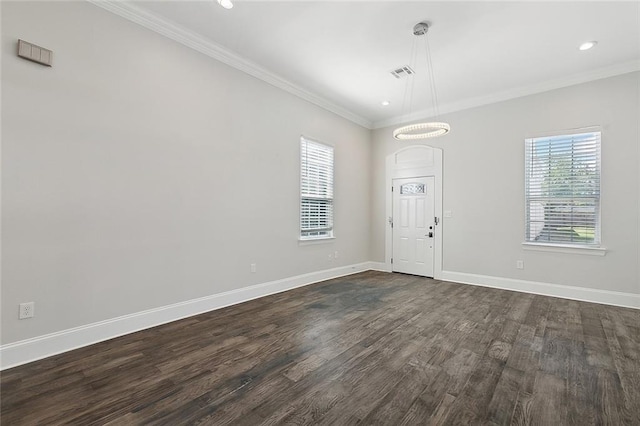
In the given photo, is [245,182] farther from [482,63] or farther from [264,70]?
[482,63]

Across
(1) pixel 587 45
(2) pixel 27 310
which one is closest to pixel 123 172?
(2) pixel 27 310

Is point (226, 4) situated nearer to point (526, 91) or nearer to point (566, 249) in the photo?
point (526, 91)

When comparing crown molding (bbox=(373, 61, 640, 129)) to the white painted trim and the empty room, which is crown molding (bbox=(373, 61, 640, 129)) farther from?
the white painted trim

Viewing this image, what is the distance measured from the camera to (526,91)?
15.6ft

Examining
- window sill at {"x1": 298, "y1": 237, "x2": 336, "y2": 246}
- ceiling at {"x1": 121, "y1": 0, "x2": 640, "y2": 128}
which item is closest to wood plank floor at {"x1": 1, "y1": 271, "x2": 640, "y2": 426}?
window sill at {"x1": 298, "y1": 237, "x2": 336, "y2": 246}

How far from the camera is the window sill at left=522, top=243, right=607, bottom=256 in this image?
163 inches

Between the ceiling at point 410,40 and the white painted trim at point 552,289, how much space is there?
3.21 metres

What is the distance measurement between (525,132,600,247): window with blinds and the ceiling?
987 millimetres

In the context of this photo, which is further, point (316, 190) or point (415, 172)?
point (415, 172)

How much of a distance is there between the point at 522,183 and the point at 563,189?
54cm

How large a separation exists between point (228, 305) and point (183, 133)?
2.30 meters

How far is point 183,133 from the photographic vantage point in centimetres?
339

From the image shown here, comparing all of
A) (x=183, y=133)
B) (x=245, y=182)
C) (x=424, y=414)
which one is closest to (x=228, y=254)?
(x=245, y=182)

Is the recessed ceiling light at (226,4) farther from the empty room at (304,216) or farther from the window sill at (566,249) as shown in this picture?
the window sill at (566,249)
